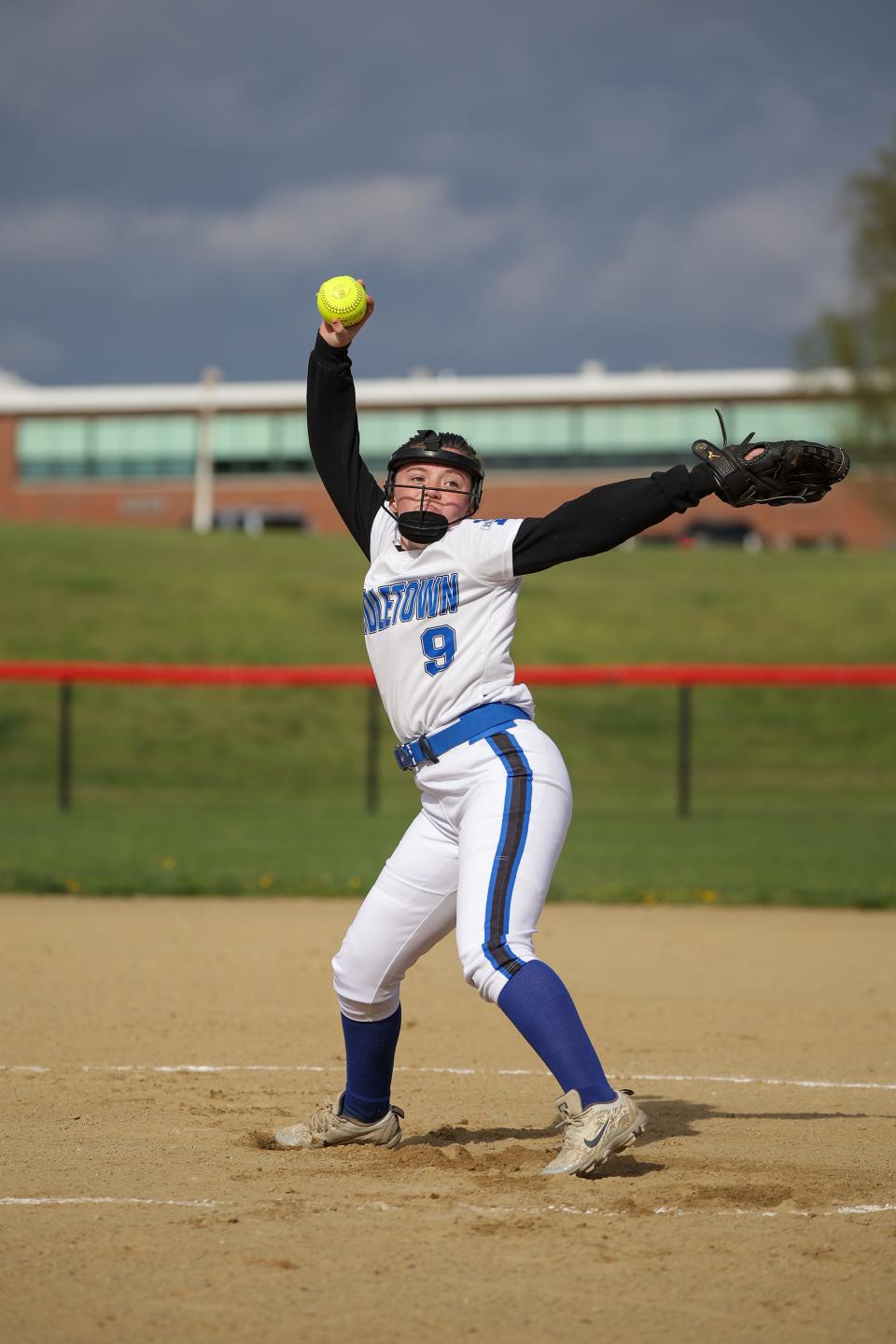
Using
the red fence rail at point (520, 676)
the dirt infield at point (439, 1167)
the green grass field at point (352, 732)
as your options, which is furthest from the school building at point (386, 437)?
the dirt infield at point (439, 1167)

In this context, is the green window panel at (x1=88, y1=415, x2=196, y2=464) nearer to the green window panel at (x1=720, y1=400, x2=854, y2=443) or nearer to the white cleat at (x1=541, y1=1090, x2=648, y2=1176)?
the green window panel at (x1=720, y1=400, x2=854, y2=443)

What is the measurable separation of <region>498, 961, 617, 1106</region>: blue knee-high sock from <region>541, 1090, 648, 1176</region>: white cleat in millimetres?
34

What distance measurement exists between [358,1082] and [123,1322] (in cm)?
165

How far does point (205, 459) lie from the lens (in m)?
48.9

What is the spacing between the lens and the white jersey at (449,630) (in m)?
4.39

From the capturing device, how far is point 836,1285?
331 cm

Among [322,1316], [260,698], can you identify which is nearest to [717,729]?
[260,698]

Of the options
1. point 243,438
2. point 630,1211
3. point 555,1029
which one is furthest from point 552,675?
point 243,438

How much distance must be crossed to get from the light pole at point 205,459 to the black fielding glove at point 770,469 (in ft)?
146

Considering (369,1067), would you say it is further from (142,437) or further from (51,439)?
(51,439)

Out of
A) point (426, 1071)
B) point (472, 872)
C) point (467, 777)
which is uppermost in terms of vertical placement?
point (467, 777)

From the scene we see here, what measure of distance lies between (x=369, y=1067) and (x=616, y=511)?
190cm

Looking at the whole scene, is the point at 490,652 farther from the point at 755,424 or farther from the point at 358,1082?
the point at 755,424

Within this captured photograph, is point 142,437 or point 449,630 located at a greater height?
point 142,437
